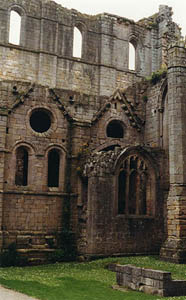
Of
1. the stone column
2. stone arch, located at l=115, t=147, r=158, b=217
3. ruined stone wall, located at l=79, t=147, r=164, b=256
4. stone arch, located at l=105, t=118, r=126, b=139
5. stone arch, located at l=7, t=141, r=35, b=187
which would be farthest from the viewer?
stone arch, located at l=105, t=118, r=126, b=139

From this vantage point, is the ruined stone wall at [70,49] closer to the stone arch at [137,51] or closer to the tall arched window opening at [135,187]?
the stone arch at [137,51]

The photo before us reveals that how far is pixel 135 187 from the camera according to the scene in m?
20.1

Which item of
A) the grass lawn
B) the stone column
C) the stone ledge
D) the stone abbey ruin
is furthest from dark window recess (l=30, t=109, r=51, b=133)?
the stone ledge

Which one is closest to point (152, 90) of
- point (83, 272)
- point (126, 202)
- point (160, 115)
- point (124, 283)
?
point (160, 115)

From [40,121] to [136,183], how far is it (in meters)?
5.49

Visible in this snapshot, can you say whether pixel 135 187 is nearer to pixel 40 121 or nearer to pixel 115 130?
pixel 115 130

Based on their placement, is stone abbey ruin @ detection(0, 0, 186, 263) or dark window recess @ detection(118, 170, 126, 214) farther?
dark window recess @ detection(118, 170, 126, 214)

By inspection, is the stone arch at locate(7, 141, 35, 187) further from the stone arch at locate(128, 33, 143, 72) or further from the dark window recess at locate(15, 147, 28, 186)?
the stone arch at locate(128, 33, 143, 72)

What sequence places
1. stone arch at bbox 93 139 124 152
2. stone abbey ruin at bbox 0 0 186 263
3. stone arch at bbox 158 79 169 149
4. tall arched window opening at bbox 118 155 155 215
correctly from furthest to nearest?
stone arch at bbox 158 79 169 149 < stone arch at bbox 93 139 124 152 < tall arched window opening at bbox 118 155 155 215 < stone abbey ruin at bbox 0 0 186 263

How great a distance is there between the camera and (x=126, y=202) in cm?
1945

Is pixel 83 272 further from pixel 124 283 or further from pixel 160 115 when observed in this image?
pixel 160 115

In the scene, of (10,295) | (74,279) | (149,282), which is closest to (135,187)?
(74,279)

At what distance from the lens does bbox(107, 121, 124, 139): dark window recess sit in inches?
887

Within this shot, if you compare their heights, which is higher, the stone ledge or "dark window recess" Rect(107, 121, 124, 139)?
"dark window recess" Rect(107, 121, 124, 139)
